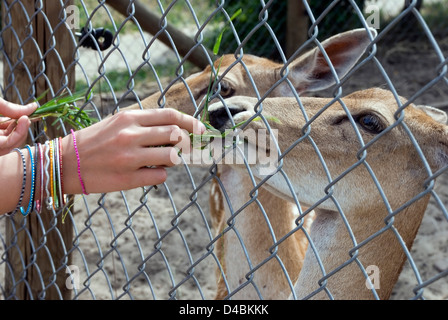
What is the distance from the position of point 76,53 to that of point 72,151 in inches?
44.4

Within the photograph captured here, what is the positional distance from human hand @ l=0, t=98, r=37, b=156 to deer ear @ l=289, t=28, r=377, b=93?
1.37 m

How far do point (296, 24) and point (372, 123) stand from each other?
481 cm

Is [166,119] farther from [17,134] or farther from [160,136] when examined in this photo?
[17,134]

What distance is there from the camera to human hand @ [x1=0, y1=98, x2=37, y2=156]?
1.94 meters

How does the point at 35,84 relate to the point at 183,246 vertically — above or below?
above

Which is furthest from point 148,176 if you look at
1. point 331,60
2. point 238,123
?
point 331,60

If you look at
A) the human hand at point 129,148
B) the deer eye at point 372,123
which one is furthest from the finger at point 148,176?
the deer eye at point 372,123

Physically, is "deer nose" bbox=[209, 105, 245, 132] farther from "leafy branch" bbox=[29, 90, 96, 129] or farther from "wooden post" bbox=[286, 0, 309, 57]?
"wooden post" bbox=[286, 0, 309, 57]

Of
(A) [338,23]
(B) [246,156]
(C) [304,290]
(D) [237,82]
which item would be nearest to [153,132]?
(B) [246,156]

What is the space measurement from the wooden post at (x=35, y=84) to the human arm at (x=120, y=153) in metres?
1.14

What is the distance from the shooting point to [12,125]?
6.86ft

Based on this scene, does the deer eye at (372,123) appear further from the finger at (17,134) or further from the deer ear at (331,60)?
the finger at (17,134)

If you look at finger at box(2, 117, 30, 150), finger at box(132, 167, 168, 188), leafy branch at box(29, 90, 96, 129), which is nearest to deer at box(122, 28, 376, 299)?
leafy branch at box(29, 90, 96, 129)
